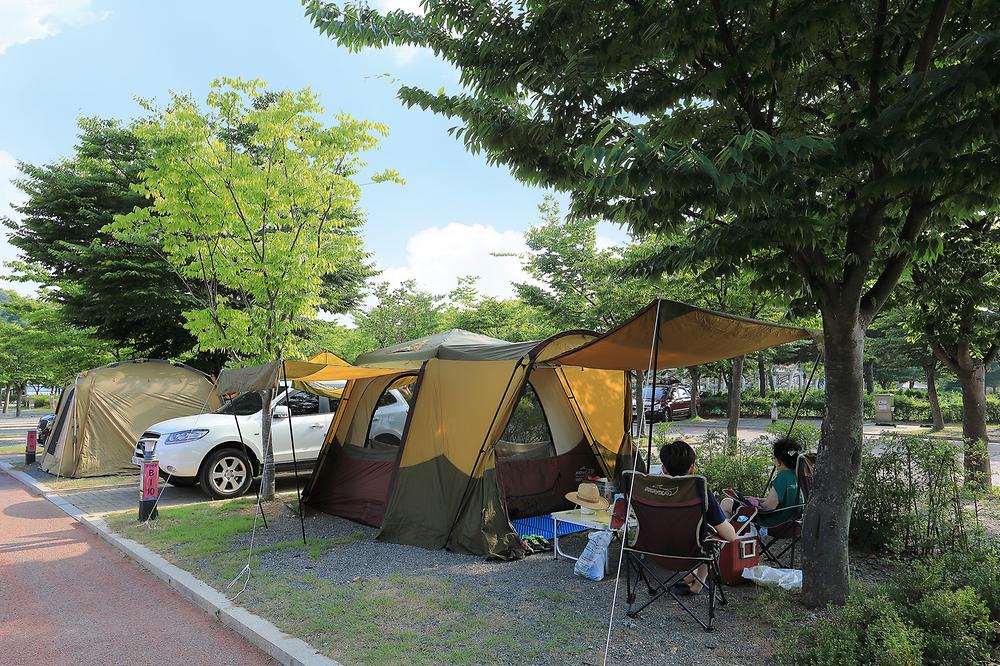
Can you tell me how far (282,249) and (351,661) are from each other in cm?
695

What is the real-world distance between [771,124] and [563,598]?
14.3 feet

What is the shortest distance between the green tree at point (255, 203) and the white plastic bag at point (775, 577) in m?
6.82

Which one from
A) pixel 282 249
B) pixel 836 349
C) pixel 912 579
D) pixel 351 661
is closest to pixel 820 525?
pixel 912 579

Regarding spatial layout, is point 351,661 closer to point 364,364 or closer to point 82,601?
point 82,601

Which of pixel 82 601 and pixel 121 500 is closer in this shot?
pixel 82 601

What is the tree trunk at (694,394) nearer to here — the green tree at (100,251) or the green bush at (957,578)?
the green tree at (100,251)

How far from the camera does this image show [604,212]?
6098 millimetres

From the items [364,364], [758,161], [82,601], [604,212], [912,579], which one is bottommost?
[82,601]

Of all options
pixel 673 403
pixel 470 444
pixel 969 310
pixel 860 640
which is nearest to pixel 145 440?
pixel 470 444

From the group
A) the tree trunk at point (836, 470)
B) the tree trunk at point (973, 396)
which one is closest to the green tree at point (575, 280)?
the tree trunk at point (973, 396)

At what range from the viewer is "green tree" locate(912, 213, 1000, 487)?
714cm

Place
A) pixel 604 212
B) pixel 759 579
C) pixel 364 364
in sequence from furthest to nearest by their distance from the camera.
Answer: pixel 364 364 < pixel 604 212 < pixel 759 579

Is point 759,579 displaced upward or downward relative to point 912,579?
downward

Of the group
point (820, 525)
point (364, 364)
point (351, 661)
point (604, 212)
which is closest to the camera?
point (351, 661)
